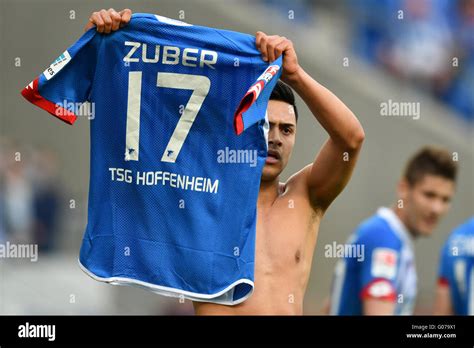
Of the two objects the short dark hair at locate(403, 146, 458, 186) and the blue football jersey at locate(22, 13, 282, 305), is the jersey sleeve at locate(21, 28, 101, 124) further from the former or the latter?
the short dark hair at locate(403, 146, 458, 186)

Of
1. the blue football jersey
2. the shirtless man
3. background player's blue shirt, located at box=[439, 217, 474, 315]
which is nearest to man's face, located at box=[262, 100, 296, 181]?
the shirtless man

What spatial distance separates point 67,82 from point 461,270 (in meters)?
2.63

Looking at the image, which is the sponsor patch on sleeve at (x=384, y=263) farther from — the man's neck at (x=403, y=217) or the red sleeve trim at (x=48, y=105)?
the red sleeve trim at (x=48, y=105)

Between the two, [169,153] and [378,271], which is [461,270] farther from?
[169,153]

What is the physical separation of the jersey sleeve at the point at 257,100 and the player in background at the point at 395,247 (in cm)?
171

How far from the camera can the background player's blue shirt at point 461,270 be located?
19.4 ft

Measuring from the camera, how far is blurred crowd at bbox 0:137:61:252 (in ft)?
33.9

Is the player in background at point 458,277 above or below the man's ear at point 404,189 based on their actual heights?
below

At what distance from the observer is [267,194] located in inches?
178

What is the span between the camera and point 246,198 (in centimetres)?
429

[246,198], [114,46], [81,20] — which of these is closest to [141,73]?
[114,46]

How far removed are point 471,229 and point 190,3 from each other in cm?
634

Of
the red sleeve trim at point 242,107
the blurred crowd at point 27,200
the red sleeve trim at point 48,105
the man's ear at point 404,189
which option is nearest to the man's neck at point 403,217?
the man's ear at point 404,189
